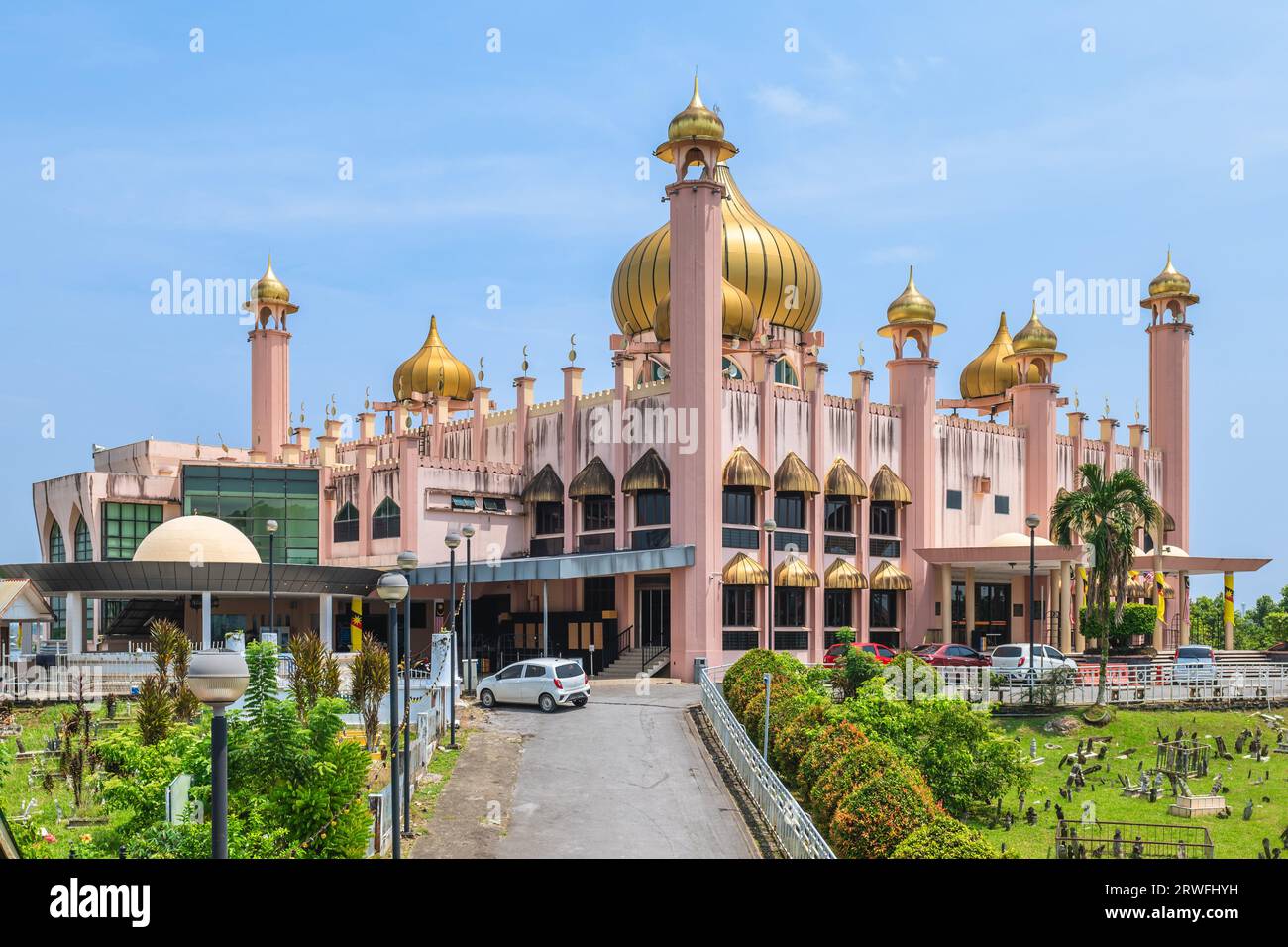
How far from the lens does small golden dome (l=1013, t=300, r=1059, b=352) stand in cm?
5803

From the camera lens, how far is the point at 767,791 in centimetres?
2242

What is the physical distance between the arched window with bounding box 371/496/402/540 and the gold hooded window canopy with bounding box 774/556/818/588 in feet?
46.7

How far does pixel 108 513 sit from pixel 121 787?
3803 centimetres

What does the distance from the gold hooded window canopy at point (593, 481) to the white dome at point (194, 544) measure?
11401mm

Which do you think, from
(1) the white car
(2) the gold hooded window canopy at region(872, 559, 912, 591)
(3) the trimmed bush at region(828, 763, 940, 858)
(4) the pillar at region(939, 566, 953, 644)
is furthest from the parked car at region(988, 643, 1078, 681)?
(3) the trimmed bush at region(828, 763, 940, 858)

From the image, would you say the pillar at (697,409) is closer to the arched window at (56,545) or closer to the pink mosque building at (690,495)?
the pink mosque building at (690,495)

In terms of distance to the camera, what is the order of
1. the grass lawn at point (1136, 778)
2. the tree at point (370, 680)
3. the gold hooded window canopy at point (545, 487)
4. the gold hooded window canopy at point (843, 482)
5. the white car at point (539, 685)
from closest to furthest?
1. the grass lawn at point (1136, 778)
2. the tree at point (370, 680)
3. the white car at point (539, 685)
4. the gold hooded window canopy at point (843, 482)
5. the gold hooded window canopy at point (545, 487)

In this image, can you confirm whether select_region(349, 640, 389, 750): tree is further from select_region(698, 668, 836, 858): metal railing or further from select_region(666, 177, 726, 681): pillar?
select_region(666, 177, 726, 681): pillar

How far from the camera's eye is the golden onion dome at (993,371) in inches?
2464

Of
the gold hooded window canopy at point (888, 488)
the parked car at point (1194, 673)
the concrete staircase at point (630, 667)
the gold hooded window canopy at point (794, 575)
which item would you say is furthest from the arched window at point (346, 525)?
the parked car at point (1194, 673)

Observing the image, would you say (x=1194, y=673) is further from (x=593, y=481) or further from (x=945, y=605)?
(x=593, y=481)
